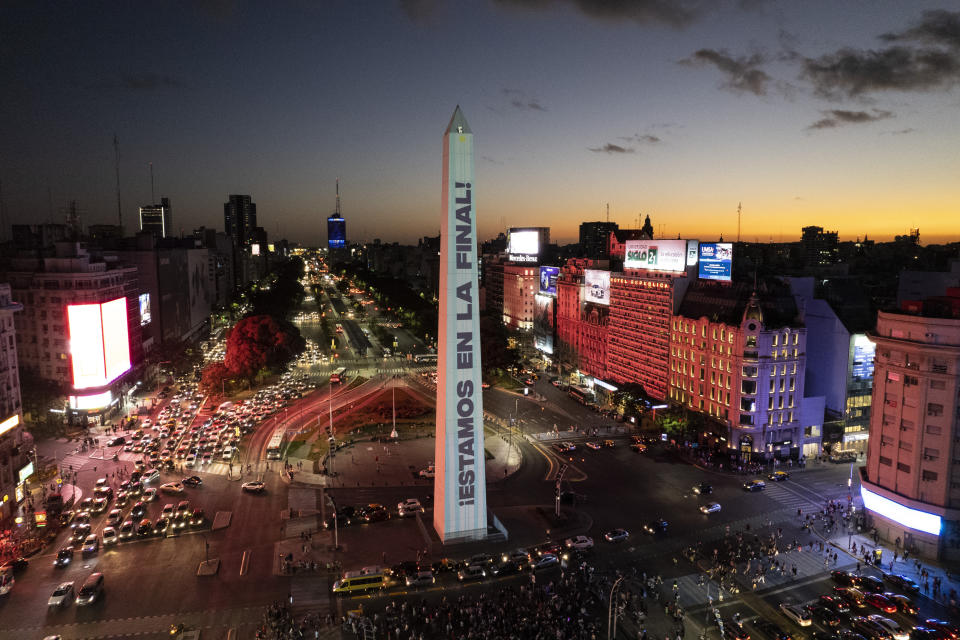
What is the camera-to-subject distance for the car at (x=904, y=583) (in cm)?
3884

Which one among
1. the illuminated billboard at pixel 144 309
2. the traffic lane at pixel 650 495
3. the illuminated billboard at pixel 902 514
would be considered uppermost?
the illuminated billboard at pixel 144 309

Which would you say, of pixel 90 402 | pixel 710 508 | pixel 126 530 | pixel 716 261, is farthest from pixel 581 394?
pixel 90 402

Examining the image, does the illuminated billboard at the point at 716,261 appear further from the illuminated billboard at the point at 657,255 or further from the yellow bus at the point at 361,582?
the yellow bus at the point at 361,582

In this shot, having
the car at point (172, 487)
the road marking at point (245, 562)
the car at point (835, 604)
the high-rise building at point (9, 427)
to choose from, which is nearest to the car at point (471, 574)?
the road marking at point (245, 562)

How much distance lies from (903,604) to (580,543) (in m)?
19.1

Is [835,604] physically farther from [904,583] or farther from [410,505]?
[410,505]

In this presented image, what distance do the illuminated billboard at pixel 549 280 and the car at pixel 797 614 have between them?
81.1m

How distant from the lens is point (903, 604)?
3641 cm

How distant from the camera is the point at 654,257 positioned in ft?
263

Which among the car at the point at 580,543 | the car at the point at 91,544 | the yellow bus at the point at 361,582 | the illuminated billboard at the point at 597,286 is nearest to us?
the yellow bus at the point at 361,582

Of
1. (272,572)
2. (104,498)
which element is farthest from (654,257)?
(104,498)

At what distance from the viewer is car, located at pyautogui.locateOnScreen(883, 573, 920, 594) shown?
38844mm

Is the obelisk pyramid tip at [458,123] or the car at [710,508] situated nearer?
the obelisk pyramid tip at [458,123]

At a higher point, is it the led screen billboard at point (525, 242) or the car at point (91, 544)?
the led screen billboard at point (525, 242)
